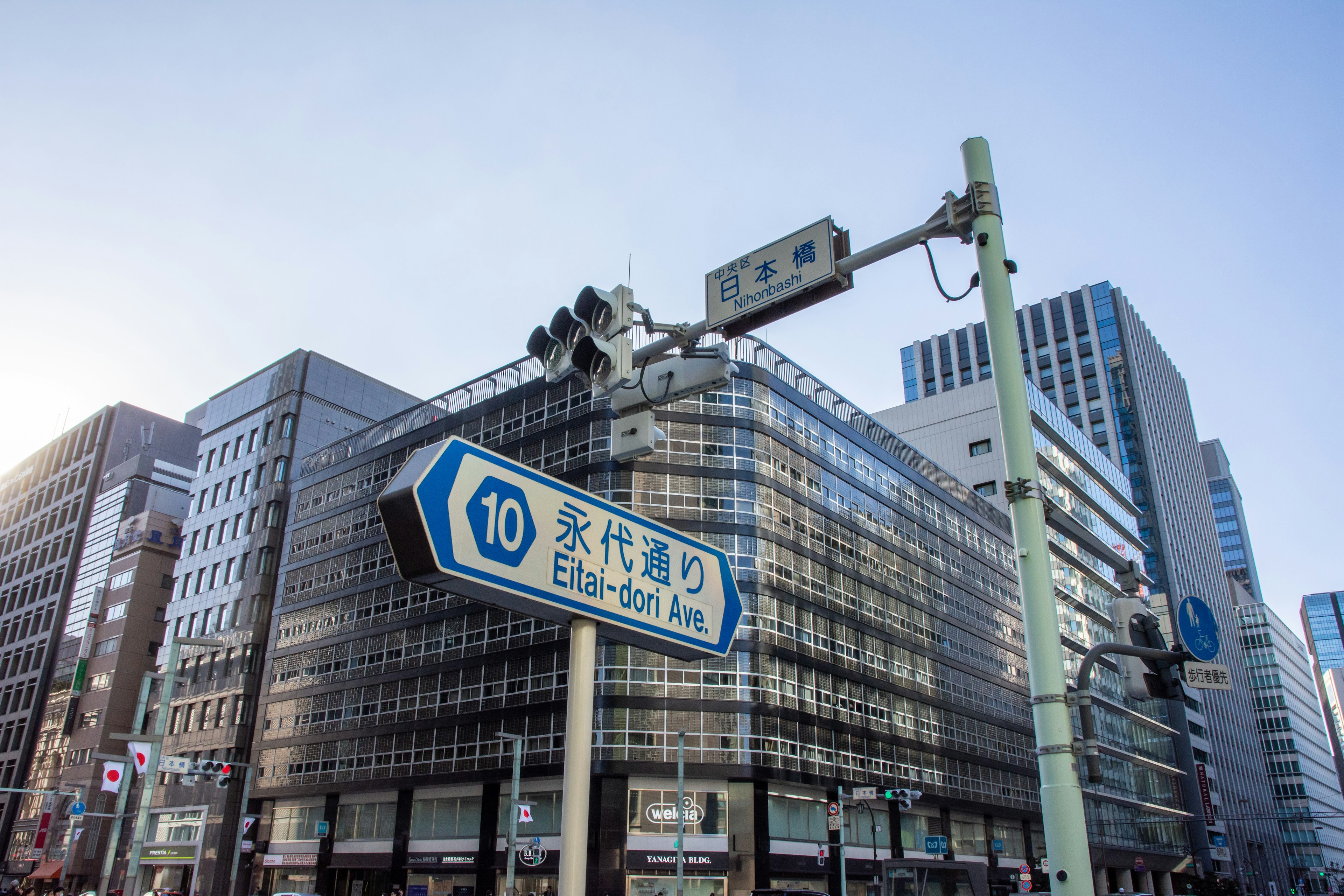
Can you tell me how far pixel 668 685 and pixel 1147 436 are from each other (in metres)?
88.7

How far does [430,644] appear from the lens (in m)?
47.7

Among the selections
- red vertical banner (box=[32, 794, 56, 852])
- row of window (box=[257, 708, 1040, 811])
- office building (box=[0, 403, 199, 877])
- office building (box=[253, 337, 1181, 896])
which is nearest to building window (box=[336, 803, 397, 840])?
office building (box=[253, 337, 1181, 896])

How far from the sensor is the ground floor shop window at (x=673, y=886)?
3769cm

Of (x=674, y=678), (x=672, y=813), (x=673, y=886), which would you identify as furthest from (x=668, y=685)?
(x=673, y=886)

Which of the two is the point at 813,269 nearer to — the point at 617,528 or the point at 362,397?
the point at 617,528

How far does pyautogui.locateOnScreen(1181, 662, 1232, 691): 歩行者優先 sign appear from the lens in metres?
6.30

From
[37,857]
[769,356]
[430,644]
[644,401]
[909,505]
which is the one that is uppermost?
[769,356]

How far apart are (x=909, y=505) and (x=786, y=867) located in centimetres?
2578

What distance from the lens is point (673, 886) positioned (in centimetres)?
3791

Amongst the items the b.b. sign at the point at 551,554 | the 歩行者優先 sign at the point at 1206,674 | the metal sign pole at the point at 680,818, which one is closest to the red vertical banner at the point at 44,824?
the metal sign pole at the point at 680,818

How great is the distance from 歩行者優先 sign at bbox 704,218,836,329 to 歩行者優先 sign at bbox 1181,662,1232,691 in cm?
378

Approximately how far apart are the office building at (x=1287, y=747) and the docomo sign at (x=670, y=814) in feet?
376

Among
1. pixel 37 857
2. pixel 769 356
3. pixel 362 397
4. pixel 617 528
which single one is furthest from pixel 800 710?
pixel 37 857

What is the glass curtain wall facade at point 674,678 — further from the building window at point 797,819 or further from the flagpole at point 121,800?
the flagpole at point 121,800
